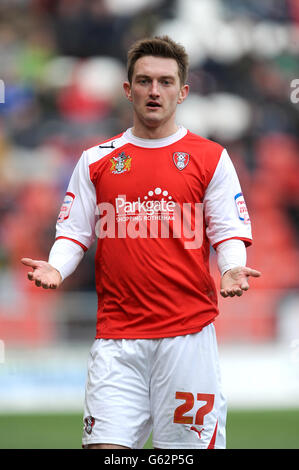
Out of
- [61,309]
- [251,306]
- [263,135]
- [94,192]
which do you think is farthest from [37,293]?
[94,192]

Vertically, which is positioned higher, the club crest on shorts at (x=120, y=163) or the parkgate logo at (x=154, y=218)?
the club crest on shorts at (x=120, y=163)

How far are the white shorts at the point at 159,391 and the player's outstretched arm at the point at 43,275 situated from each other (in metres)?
0.35

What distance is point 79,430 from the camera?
8773mm

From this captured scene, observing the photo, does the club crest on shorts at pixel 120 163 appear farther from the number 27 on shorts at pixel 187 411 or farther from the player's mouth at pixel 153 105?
the number 27 on shorts at pixel 187 411

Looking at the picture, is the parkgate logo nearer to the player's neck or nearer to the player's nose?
the player's neck

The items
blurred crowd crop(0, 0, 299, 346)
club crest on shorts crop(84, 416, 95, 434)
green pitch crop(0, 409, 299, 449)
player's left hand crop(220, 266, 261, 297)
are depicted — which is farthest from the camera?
blurred crowd crop(0, 0, 299, 346)

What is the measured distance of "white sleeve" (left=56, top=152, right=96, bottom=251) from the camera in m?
3.95

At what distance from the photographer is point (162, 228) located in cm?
377

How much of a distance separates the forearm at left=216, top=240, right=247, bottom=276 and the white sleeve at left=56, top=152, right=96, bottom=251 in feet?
2.00

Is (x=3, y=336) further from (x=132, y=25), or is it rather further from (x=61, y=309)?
(x=132, y=25)

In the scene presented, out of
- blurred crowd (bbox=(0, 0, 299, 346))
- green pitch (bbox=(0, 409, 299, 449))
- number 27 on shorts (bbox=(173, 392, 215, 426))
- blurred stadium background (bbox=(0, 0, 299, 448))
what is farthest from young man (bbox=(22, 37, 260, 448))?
blurred crowd (bbox=(0, 0, 299, 346))

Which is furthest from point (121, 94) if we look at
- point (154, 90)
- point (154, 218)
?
point (154, 218)

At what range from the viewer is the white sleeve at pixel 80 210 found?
12.9 ft

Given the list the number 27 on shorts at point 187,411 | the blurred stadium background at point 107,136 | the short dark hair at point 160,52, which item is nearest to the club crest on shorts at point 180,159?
the short dark hair at point 160,52
